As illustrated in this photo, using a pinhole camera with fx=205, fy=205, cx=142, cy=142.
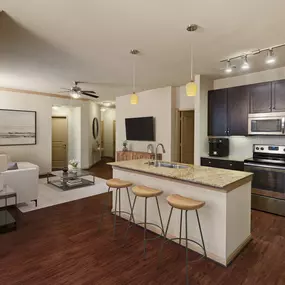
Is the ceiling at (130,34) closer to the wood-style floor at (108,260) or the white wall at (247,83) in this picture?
the white wall at (247,83)

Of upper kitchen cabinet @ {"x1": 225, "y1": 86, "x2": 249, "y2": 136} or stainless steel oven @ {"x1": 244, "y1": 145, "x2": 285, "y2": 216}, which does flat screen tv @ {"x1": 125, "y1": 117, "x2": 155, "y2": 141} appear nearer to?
upper kitchen cabinet @ {"x1": 225, "y1": 86, "x2": 249, "y2": 136}

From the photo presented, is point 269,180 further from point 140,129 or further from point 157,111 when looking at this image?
point 140,129

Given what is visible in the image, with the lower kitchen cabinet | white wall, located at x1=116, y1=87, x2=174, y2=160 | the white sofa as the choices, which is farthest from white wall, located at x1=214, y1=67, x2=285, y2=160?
the white sofa

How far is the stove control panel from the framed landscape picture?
615 centimetres

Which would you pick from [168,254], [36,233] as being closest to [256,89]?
[168,254]

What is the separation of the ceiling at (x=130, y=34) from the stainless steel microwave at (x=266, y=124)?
95 centimetres

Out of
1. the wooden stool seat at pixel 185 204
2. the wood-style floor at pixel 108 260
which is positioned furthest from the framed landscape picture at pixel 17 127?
the wooden stool seat at pixel 185 204

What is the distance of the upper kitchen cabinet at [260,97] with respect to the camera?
3797mm

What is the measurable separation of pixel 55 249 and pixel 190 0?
3149 millimetres

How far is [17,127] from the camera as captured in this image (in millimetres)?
6137

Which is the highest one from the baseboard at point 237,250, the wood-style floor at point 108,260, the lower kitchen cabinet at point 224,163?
the lower kitchen cabinet at point 224,163

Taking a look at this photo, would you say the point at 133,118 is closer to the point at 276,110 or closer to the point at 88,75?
the point at 88,75

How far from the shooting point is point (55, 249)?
2533 millimetres

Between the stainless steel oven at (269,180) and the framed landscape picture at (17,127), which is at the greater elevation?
the framed landscape picture at (17,127)
